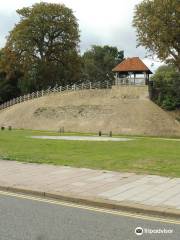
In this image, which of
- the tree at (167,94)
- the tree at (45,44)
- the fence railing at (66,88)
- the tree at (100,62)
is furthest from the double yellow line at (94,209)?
the tree at (100,62)

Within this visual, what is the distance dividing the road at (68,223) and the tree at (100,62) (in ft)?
329

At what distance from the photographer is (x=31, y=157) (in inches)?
731

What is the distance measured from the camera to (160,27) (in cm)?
5078

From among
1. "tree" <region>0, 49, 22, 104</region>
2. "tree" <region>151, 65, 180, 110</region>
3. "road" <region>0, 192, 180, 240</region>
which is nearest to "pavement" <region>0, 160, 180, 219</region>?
"road" <region>0, 192, 180, 240</region>

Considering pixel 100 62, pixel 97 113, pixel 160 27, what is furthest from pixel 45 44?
pixel 100 62

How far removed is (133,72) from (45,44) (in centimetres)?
2043

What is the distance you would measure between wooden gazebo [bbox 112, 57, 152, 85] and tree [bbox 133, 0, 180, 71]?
937 cm

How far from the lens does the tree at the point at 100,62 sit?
11238 cm

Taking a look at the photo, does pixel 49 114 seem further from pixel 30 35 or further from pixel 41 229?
pixel 41 229

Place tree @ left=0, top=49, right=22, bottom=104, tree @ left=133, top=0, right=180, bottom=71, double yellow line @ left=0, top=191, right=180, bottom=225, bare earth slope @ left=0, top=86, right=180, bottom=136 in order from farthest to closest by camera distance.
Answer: tree @ left=0, top=49, right=22, bottom=104 → bare earth slope @ left=0, top=86, right=180, bottom=136 → tree @ left=133, top=0, right=180, bottom=71 → double yellow line @ left=0, top=191, right=180, bottom=225

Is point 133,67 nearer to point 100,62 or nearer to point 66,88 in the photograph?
point 66,88

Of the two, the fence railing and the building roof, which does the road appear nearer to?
the fence railing

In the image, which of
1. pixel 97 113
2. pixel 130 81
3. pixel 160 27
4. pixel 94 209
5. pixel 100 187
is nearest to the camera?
pixel 94 209

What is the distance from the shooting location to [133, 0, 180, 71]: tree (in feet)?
167
